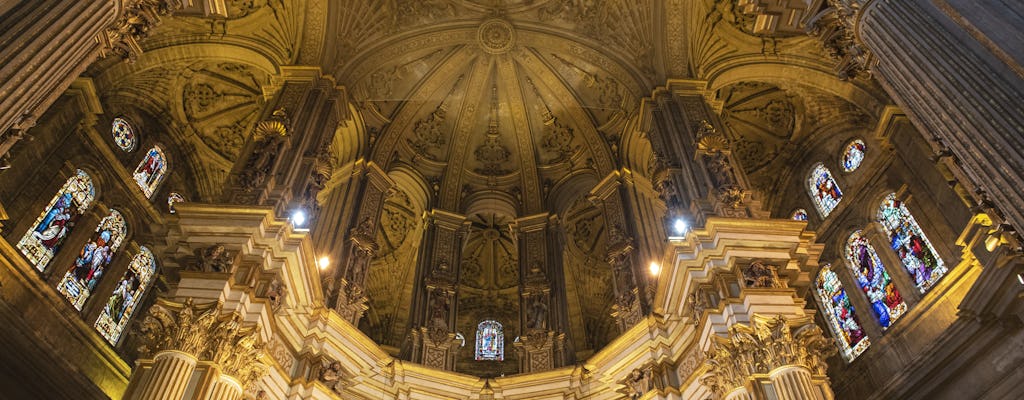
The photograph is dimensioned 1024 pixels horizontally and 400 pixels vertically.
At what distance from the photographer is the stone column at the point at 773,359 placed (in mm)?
8500

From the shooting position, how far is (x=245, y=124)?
19.0m

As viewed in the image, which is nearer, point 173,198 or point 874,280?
point 874,280

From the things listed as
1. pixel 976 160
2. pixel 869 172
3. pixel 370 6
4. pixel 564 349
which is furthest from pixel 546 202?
pixel 976 160

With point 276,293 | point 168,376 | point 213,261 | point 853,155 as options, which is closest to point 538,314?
point 276,293

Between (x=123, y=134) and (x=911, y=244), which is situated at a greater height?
(x=123, y=134)

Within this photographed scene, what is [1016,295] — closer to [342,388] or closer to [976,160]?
[976,160]

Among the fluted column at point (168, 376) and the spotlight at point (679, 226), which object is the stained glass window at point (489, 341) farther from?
the fluted column at point (168, 376)

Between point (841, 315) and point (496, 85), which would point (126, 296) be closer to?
point (496, 85)

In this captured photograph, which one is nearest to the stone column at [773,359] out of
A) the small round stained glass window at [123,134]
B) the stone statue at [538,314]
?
the stone statue at [538,314]

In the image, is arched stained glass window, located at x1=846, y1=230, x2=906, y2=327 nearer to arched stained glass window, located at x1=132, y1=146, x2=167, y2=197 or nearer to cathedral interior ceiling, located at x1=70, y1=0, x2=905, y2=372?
cathedral interior ceiling, located at x1=70, y1=0, x2=905, y2=372

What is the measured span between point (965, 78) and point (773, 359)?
435cm

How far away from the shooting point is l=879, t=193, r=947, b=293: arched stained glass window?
13285mm

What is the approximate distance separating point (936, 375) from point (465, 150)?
1154 cm

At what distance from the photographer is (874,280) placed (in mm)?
14625
